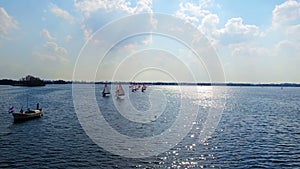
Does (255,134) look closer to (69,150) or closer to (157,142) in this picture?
(157,142)

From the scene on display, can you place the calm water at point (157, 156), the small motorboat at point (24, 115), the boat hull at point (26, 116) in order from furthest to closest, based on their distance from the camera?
1. the boat hull at point (26, 116)
2. the small motorboat at point (24, 115)
3. the calm water at point (157, 156)

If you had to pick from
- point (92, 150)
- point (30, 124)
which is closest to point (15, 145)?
point (92, 150)

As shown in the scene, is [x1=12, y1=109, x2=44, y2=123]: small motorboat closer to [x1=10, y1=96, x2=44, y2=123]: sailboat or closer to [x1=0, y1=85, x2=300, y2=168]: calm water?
[x1=10, y1=96, x2=44, y2=123]: sailboat

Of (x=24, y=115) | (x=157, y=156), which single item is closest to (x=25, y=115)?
(x=24, y=115)

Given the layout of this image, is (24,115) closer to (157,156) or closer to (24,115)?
(24,115)

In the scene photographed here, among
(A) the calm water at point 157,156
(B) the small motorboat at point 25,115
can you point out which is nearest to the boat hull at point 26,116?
(B) the small motorboat at point 25,115

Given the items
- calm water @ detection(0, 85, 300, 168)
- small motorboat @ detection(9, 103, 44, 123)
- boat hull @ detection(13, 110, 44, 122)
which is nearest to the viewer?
calm water @ detection(0, 85, 300, 168)

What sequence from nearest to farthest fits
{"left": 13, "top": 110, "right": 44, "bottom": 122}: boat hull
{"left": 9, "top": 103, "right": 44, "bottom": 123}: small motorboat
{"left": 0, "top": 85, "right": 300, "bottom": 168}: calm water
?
{"left": 0, "top": 85, "right": 300, "bottom": 168}: calm water
{"left": 9, "top": 103, "right": 44, "bottom": 123}: small motorboat
{"left": 13, "top": 110, "right": 44, "bottom": 122}: boat hull

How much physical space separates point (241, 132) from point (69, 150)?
109ft

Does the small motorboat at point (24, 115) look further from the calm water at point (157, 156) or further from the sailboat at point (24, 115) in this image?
the calm water at point (157, 156)

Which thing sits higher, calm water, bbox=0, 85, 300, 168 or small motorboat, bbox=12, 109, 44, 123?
small motorboat, bbox=12, 109, 44, 123

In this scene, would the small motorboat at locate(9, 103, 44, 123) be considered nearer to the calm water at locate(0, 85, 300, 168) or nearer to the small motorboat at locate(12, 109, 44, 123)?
the small motorboat at locate(12, 109, 44, 123)

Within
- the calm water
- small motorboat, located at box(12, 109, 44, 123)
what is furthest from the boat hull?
the calm water

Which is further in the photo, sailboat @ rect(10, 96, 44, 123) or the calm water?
sailboat @ rect(10, 96, 44, 123)
